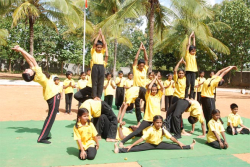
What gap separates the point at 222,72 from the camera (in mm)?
6992

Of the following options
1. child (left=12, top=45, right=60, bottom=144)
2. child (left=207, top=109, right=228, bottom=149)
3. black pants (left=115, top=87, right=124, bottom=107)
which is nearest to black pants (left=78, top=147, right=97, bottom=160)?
child (left=12, top=45, right=60, bottom=144)

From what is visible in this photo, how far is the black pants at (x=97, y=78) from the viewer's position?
6.51 m

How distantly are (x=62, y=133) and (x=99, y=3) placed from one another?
17551mm

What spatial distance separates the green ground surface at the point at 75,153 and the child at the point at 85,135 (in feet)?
0.57

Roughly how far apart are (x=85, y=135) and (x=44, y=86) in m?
1.71

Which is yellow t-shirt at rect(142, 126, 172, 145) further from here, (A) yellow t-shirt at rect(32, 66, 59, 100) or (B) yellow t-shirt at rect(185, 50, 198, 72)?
(B) yellow t-shirt at rect(185, 50, 198, 72)

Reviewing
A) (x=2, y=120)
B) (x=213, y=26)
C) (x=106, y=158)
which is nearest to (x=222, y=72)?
(x=106, y=158)

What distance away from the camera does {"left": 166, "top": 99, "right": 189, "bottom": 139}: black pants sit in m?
6.48

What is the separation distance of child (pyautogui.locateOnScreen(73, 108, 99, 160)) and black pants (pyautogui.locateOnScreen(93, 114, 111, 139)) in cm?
111

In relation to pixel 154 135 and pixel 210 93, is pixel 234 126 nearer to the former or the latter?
pixel 210 93

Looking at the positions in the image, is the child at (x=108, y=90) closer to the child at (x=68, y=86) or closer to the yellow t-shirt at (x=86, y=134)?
the child at (x=68, y=86)

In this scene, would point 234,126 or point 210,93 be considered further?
point 234,126

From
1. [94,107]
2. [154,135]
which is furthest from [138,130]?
[94,107]

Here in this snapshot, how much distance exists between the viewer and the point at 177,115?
6.58m
